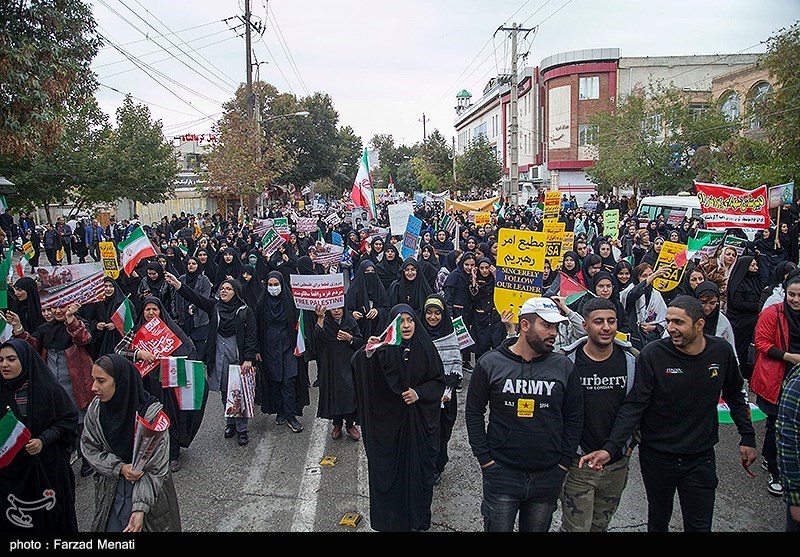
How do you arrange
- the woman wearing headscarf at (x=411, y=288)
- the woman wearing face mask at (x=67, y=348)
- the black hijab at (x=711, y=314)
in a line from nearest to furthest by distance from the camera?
the black hijab at (x=711, y=314), the woman wearing face mask at (x=67, y=348), the woman wearing headscarf at (x=411, y=288)

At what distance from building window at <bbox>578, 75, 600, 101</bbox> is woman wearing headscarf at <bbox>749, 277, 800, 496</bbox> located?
42.9 m

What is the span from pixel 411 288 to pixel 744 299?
3.87 meters

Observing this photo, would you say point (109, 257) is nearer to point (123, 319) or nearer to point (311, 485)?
point (123, 319)

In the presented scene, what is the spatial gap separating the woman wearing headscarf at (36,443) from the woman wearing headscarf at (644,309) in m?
5.14

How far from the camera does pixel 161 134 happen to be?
3203 cm

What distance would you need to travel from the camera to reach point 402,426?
4.42 m

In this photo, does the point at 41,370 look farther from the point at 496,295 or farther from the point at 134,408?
the point at 496,295

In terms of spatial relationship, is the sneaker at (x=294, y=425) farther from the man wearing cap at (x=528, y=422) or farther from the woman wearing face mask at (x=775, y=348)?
the woman wearing face mask at (x=775, y=348)

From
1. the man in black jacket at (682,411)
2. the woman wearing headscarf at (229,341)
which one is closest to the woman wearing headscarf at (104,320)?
the woman wearing headscarf at (229,341)

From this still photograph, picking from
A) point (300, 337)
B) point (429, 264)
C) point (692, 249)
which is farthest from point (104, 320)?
point (692, 249)

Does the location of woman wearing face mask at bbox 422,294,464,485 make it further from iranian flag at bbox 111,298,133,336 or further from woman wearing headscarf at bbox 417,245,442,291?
woman wearing headscarf at bbox 417,245,442,291

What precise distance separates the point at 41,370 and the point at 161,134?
102ft

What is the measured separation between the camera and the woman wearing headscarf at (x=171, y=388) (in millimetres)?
5484

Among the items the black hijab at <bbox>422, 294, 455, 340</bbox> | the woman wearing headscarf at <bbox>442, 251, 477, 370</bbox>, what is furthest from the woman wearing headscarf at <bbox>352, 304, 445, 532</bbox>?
the woman wearing headscarf at <bbox>442, 251, 477, 370</bbox>
